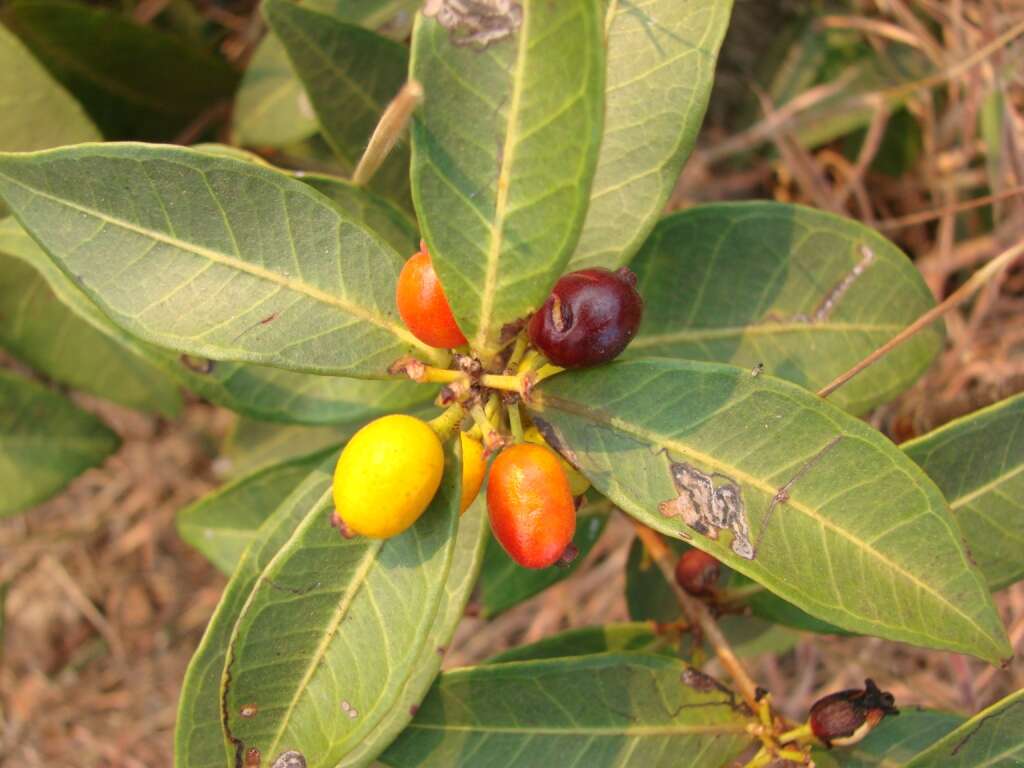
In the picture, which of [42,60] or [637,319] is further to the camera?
[42,60]

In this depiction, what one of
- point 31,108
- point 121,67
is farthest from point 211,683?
point 121,67

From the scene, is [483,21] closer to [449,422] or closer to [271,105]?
[449,422]

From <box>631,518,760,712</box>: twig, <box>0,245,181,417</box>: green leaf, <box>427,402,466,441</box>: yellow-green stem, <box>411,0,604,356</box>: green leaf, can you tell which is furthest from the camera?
<box>0,245,181,417</box>: green leaf

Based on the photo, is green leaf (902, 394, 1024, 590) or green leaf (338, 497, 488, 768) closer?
green leaf (338, 497, 488, 768)

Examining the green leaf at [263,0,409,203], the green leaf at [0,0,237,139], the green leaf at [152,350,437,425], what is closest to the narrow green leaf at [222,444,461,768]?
the green leaf at [152,350,437,425]

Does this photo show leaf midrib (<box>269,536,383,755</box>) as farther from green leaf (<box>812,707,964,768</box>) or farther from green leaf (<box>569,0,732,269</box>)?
green leaf (<box>812,707,964,768</box>)

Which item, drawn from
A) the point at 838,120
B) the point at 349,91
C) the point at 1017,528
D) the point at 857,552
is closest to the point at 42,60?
the point at 349,91

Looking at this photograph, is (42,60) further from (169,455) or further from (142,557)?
(142,557)
